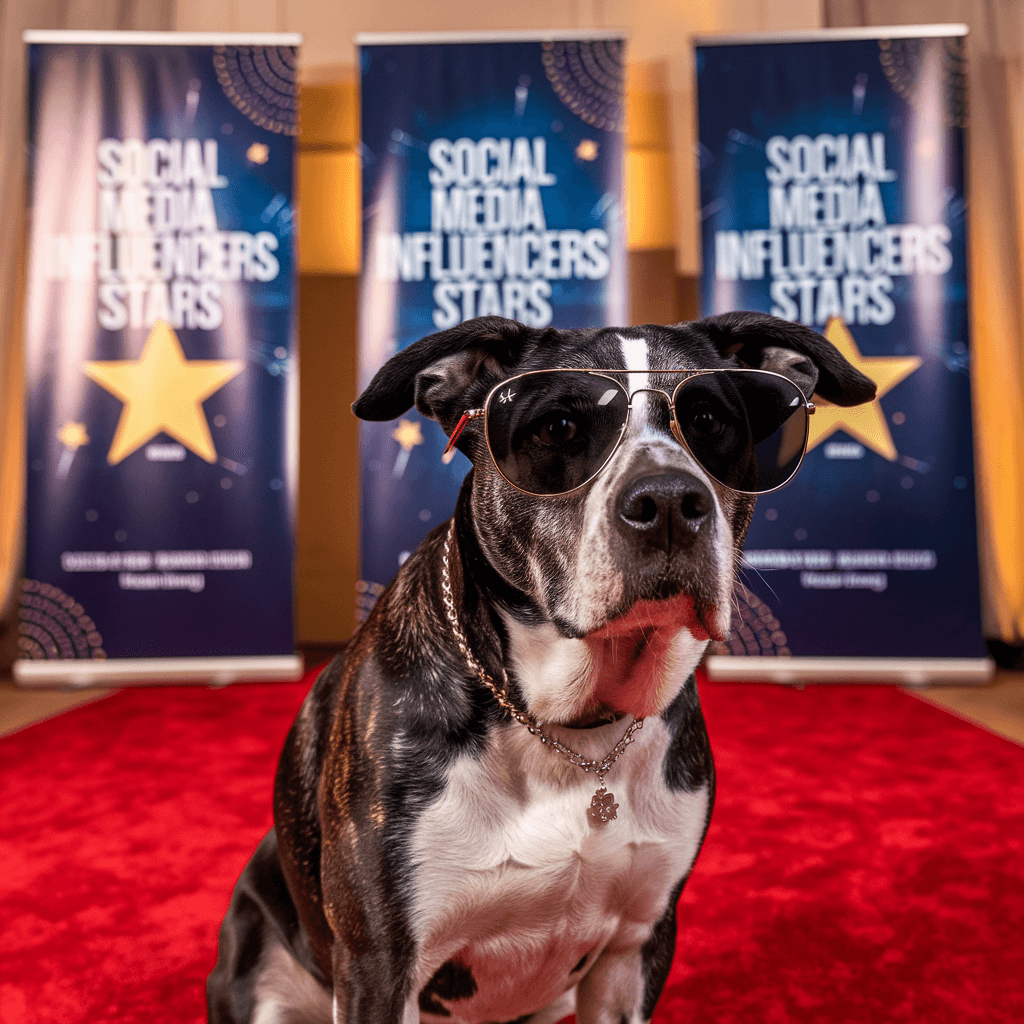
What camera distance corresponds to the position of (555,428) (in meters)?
0.98

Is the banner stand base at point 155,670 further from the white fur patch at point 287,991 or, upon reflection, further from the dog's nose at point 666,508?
the dog's nose at point 666,508

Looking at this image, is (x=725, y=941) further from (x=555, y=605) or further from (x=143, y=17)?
(x=143, y=17)

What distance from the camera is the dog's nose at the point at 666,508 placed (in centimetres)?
87

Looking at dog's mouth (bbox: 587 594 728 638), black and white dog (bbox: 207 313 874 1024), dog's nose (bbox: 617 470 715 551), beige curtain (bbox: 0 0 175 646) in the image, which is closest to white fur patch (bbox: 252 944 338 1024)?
black and white dog (bbox: 207 313 874 1024)

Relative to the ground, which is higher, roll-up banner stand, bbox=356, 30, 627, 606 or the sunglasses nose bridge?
roll-up banner stand, bbox=356, 30, 627, 606

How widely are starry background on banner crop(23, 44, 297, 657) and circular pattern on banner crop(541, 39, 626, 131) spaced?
1225mm

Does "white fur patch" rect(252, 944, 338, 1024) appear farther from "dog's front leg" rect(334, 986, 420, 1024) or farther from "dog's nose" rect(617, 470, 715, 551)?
"dog's nose" rect(617, 470, 715, 551)

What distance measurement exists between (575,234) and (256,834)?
284cm

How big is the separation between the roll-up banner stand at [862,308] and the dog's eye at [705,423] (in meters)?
2.86

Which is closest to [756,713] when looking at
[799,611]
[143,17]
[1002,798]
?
[799,611]

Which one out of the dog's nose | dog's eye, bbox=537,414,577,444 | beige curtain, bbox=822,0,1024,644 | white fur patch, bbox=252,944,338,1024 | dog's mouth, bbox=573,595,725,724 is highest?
beige curtain, bbox=822,0,1024,644

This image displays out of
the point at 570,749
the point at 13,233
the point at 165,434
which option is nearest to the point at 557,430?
the point at 570,749

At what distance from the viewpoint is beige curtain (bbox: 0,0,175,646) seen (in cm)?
435

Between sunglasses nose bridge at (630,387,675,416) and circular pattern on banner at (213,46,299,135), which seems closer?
sunglasses nose bridge at (630,387,675,416)
